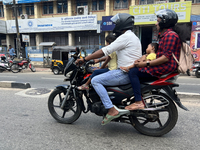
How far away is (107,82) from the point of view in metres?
2.66

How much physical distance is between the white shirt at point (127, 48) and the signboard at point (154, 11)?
13243mm

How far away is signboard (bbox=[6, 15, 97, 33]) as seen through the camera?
17312 mm

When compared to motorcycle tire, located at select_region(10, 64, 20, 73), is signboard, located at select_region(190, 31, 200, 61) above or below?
above

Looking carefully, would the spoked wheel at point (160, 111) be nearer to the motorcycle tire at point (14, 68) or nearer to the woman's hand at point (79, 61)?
the woman's hand at point (79, 61)

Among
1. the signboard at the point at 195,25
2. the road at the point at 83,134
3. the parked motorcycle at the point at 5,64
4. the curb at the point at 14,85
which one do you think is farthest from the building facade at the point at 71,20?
the road at the point at 83,134

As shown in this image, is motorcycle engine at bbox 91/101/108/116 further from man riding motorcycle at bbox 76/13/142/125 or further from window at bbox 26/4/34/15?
window at bbox 26/4/34/15

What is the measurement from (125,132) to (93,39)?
16996 millimetres

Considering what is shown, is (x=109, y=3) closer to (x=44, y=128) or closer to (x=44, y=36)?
(x=44, y=36)

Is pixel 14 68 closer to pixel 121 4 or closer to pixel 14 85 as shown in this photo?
pixel 14 85

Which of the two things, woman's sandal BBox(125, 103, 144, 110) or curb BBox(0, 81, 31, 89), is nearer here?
woman's sandal BBox(125, 103, 144, 110)

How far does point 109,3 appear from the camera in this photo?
17.3 meters

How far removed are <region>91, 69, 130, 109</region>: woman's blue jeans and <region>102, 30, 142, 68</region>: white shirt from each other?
20 centimetres

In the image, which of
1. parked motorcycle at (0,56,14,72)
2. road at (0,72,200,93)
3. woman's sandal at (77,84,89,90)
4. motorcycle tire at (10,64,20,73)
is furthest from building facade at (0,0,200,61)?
woman's sandal at (77,84,89,90)

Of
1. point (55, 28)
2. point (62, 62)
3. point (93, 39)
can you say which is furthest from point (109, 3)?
point (62, 62)
